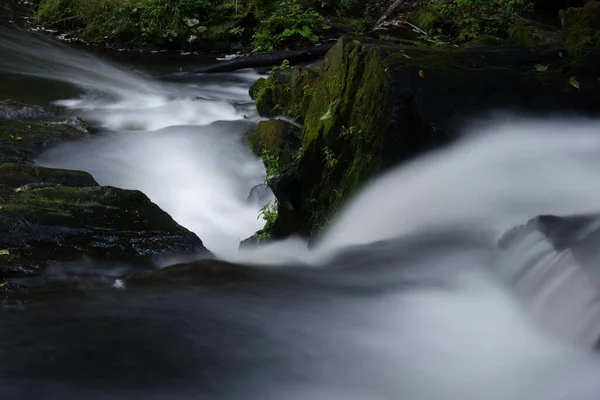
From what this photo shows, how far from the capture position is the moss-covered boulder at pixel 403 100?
459 centimetres

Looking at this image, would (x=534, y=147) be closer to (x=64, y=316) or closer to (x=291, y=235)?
(x=291, y=235)

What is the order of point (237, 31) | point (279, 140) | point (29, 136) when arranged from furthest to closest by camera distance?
point (237, 31)
point (29, 136)
point (279, 140)

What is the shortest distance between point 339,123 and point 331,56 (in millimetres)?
932

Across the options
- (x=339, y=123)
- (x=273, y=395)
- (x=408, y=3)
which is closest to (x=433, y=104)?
(x=339, y=123)

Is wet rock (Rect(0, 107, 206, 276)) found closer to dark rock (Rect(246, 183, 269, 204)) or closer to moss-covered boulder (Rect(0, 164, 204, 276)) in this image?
moss-covered boulder (Rect(0, 164, 204, 276))

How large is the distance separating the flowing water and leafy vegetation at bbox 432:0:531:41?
437 centimetres

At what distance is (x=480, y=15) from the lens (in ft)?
32.3

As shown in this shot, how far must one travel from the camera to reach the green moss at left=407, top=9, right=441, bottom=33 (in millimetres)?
11070

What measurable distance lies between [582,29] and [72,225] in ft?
15.5

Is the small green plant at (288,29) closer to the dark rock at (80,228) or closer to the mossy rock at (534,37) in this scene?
the mossy rock at (534,37)

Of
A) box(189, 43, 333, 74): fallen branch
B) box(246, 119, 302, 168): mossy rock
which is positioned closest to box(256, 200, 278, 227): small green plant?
box(246, 119, 302, 168): mossy rock

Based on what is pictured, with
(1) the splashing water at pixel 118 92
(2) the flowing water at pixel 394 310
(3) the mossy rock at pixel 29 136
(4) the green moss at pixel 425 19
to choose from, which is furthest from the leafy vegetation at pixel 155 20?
(2) the flowing water at pixel 394 310

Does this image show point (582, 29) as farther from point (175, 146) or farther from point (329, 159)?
point (175, 146)

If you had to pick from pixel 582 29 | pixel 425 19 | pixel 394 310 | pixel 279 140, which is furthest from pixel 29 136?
pixel 425 19
